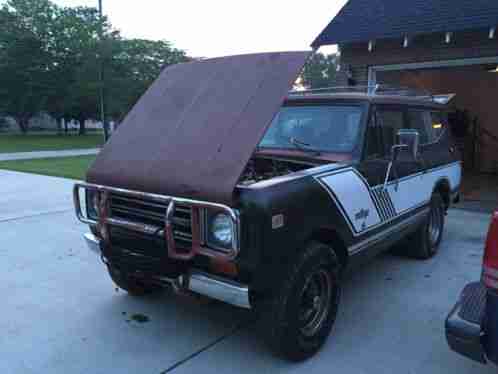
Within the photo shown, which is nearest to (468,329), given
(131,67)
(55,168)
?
(55,168)

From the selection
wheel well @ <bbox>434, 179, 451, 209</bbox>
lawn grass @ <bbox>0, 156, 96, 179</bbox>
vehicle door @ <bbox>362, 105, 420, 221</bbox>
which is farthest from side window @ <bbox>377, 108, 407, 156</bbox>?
lawn grass @ <bbox>0, 156, 96, 179</bbox>

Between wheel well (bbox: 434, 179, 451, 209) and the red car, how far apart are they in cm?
278

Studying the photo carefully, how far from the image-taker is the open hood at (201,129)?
2.56m

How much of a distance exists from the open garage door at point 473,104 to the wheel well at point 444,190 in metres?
7.44

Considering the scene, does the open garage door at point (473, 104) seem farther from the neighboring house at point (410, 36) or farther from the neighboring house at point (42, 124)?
the neighboring house at point (42, 124)

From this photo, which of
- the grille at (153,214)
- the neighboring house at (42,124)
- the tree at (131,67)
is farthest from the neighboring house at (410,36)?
the neighboring house at (42,124)

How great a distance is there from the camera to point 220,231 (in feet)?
8.07

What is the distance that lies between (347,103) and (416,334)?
2.01 meters

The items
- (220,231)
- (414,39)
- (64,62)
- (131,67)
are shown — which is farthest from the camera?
(64,62)

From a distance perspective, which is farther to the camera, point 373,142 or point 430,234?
point 430,234

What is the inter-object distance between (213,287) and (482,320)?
1.50 metres

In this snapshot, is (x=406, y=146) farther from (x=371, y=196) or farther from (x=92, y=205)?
(x=92, y=205)

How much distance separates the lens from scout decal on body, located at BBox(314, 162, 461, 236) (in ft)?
9.86

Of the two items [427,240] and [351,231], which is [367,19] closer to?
[427,240]
